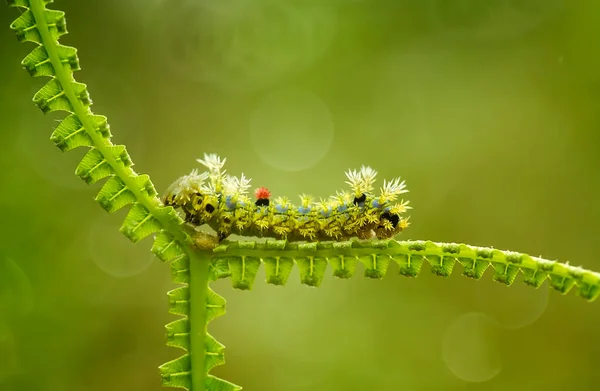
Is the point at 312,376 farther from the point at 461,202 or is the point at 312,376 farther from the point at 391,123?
the point at 391,123

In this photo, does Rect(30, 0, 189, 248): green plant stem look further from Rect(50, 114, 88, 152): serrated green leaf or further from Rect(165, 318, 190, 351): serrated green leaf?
Rect(165, 318, 190, 351): serrated green leaf

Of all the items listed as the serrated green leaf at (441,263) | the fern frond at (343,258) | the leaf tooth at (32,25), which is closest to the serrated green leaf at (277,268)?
the fern frond at (343,258)

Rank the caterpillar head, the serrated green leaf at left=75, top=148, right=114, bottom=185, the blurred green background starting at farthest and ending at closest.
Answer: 1. the blurred green background
2. the caterpillar head
3. the serrated green leaf at left=75, top=148, right=114, bottom=185

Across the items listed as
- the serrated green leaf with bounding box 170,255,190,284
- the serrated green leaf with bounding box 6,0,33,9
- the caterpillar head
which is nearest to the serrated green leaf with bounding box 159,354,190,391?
the serrated green leaf with bounding box 170,255,190,284

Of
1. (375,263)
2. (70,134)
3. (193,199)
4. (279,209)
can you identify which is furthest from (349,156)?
(70,134)

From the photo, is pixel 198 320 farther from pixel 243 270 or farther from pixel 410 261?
pixel 410 261

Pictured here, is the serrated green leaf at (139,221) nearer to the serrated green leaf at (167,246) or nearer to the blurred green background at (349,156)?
the serrated green leaf at (167,246)
